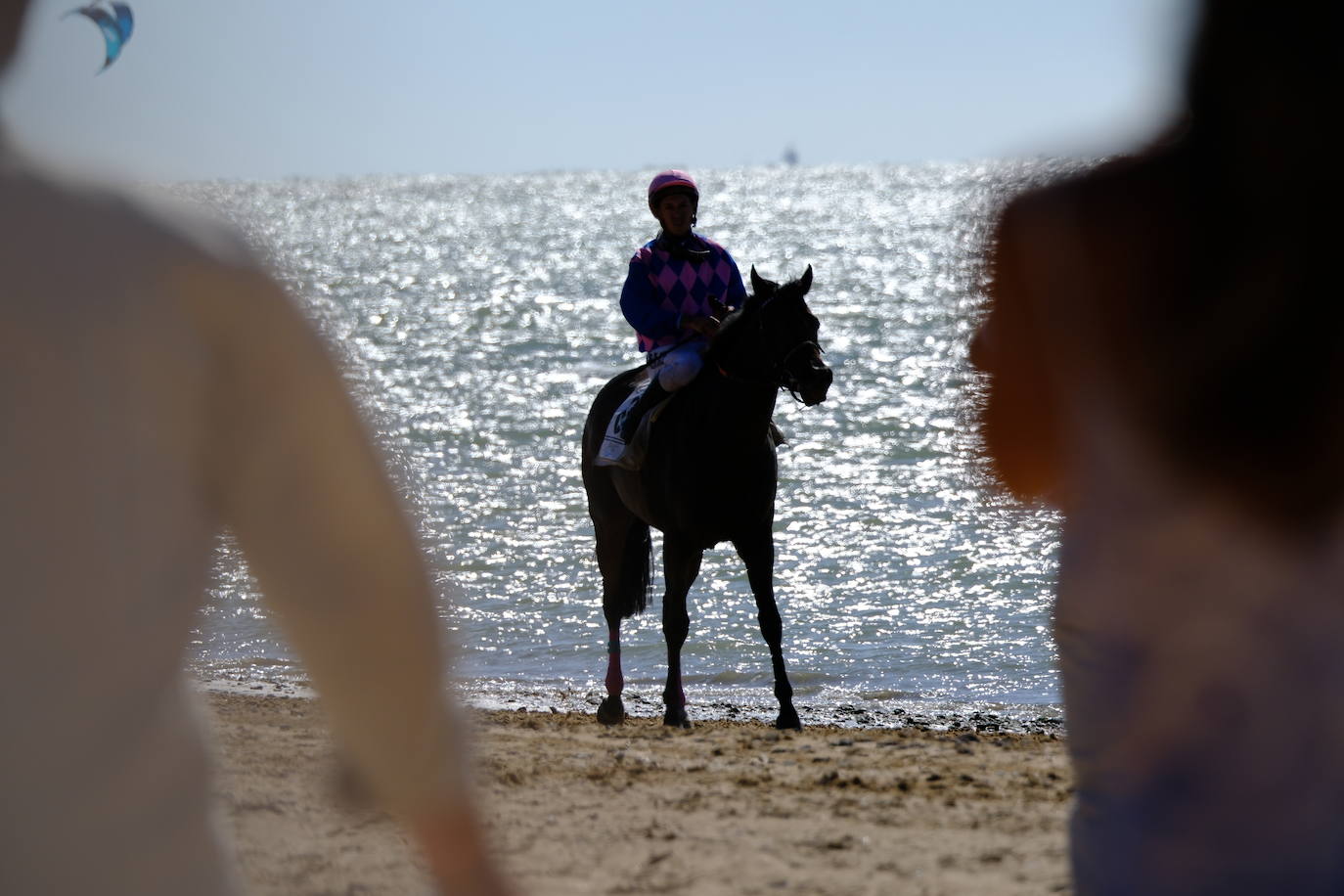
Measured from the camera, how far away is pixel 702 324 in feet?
26.2

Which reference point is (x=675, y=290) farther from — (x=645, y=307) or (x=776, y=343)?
(x=776, y=343)

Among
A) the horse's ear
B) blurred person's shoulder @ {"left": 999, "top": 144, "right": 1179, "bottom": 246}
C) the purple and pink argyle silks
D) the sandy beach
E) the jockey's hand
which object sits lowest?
the sandy beach

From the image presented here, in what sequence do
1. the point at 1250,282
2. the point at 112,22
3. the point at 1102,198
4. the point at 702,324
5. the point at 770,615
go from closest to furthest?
the point at 112,22 → the point at 1250,282 → the point at 1102,198 → the point at 702,324 → the point at 770,615

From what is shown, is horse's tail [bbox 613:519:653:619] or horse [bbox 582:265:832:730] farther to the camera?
horse's tail [bbox 613:519:653:619]

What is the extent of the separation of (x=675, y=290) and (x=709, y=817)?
10.7ft

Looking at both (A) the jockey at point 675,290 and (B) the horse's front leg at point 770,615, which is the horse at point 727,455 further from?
(A) the jockey at point 675,290

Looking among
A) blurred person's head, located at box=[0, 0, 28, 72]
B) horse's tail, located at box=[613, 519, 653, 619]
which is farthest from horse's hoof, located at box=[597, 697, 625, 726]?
blurred person's head, located at box=[0, 0, 28, 72]

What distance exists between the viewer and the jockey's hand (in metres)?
7.95

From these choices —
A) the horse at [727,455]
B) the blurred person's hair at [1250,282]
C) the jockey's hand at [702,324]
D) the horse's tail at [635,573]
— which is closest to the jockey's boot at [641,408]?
the horse at [727,455]

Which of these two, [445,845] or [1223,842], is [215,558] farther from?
[1223,842]

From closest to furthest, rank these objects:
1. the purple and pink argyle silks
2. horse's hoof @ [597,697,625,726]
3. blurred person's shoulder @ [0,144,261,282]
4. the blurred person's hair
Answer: blurred person's shoulder @ [0,144,261,282]
the blurred person's hair
the purple and pink argyle silks
horse's hoof @ [597,697,625,726]

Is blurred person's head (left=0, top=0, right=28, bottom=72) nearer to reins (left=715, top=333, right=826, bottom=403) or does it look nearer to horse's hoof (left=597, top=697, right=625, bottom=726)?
reins (left=715, top=333, right=826, bottom=403)

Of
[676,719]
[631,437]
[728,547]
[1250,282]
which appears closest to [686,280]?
[631,437]

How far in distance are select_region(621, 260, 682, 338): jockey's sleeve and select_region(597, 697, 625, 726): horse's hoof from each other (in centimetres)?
202
